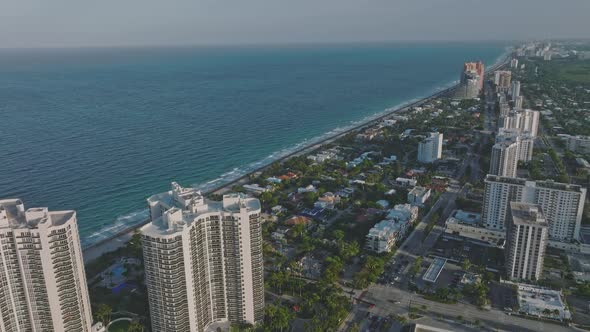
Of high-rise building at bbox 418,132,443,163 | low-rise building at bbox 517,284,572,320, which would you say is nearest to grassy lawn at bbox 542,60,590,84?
high-rise building at bbox 418,132,443,163

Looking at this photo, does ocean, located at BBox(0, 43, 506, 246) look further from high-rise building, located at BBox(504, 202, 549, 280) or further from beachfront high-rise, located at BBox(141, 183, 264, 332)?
high-rise building, located at BBox(504, 202, 549, 280)

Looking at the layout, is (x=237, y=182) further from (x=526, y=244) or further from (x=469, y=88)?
(x=469, y=88)

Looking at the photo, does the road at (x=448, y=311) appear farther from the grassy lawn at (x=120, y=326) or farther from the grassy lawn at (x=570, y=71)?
the grassy lawn at (x=570, y=71)

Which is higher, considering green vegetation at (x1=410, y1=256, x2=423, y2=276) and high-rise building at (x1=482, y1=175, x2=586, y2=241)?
high-rise building at (x1=482, y1=175, x2=586, y2=241)

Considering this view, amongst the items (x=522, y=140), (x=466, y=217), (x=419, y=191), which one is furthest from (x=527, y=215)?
(x=522, y=140)

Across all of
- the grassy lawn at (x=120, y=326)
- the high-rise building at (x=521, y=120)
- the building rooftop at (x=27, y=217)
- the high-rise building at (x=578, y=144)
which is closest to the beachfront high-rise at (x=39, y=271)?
the building rooftop at (x=27, y=217)

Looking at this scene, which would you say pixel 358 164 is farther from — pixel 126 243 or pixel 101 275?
pixel 101 275
